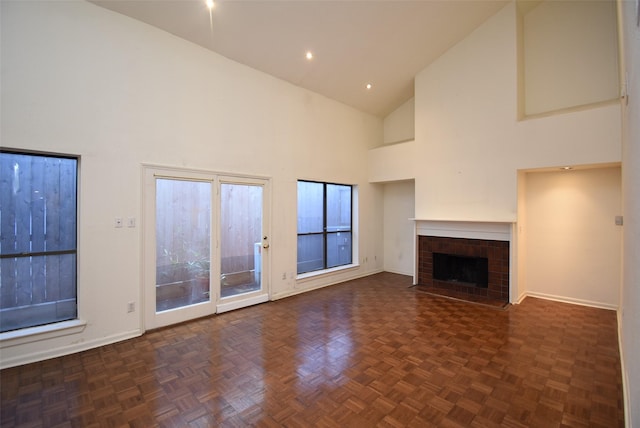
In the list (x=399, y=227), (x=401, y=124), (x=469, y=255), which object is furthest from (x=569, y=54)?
(x=399, y=227)

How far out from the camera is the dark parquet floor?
207cm

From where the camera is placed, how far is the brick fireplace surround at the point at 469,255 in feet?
15.3

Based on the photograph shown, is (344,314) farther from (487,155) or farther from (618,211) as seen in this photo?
(618,211)

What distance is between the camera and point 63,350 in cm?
298

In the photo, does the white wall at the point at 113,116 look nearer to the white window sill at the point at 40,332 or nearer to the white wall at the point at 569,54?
the white window sill at the point at 40,332

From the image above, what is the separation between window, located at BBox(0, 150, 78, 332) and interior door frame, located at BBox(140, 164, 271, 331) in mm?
672

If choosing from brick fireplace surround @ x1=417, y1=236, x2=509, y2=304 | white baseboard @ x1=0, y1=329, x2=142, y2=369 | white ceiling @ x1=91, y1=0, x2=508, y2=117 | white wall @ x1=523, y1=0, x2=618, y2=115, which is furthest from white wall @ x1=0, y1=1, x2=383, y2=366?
white wall @ x1=523, y1=0, x2=618, y2=115

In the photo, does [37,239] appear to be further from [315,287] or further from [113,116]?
[315,287]

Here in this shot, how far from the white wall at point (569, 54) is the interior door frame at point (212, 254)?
4.70 meters

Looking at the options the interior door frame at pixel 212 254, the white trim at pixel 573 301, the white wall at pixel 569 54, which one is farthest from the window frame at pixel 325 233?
the white wall at pixel 569 54

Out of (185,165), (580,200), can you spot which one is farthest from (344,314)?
(580,200)

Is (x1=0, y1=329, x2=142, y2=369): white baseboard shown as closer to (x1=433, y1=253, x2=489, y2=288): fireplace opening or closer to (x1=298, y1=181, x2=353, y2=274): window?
(x1=298, y1=181, x2=353, y2=274): window

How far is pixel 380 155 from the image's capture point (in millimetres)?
6375

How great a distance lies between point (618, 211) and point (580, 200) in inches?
17.6
